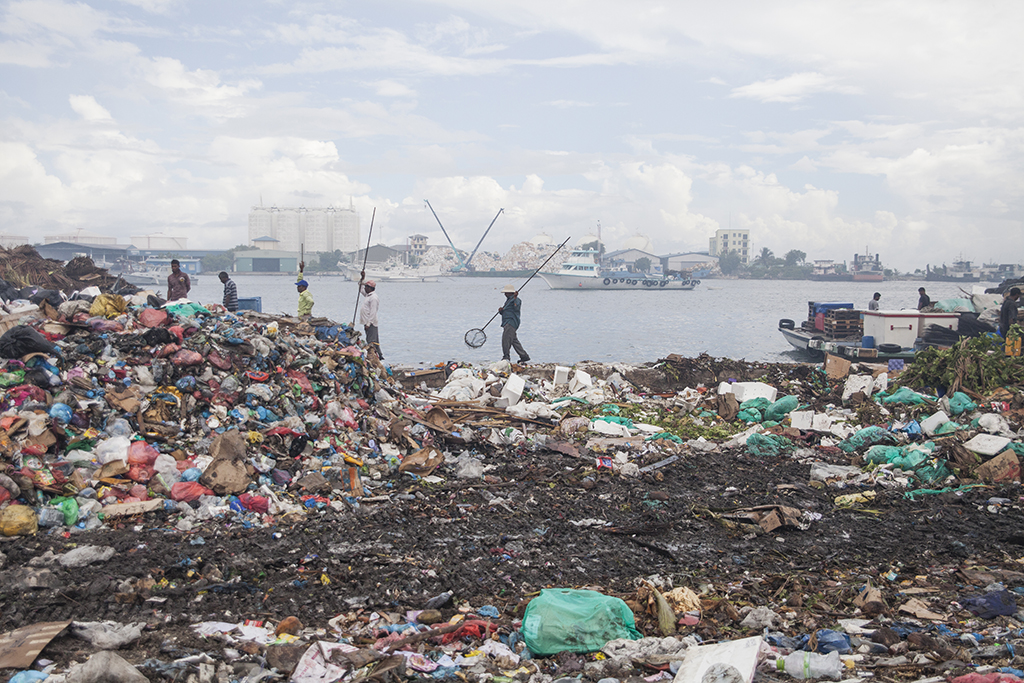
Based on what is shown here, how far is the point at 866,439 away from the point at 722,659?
5828mm

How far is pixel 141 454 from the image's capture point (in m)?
5.88

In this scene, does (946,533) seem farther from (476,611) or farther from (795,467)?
(476,611)

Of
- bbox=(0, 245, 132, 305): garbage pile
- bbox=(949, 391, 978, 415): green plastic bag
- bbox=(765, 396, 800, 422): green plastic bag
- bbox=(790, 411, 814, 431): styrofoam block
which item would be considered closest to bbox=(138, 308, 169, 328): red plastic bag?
bbox=(790, 411, 814, 431): styrofoam block

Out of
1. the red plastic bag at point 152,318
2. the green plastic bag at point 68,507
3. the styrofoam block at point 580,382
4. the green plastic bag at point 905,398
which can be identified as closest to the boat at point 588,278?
the styrofoam block at point 580,382

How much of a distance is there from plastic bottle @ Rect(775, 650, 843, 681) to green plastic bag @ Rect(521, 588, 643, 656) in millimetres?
777

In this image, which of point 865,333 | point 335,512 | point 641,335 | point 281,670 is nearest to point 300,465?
point 335,512

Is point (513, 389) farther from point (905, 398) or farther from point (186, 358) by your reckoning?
point (905, 398)

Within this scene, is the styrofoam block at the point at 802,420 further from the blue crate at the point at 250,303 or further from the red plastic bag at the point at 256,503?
the blue crate at the point at 250,303

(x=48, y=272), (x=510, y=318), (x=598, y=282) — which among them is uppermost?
(x=598, y=282)

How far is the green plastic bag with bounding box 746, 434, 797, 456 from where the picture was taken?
26.0ft

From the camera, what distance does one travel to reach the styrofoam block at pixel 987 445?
6.76 meters

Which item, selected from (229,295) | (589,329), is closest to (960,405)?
(229,295)

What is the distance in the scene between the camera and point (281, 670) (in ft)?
10.9

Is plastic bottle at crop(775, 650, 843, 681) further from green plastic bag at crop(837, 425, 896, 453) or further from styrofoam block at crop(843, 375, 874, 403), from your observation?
Result: styrofoam block at crop(843, 375, 874, 403)
